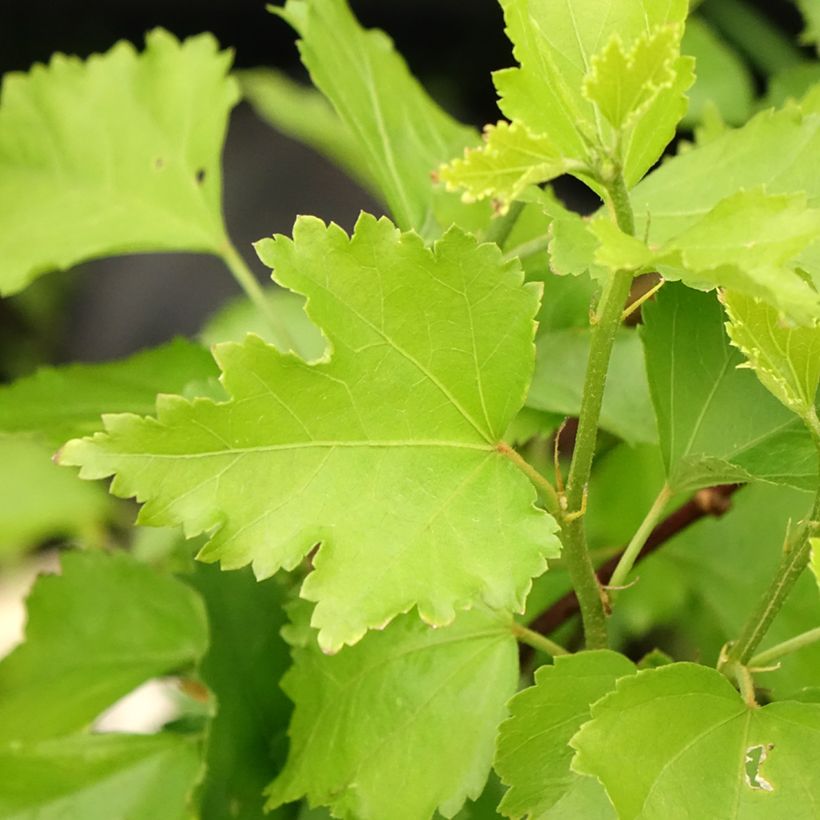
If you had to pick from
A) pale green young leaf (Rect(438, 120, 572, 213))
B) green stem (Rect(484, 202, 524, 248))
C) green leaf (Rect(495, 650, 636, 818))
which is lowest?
green leaf (Rect(495, 650, 636, 818))

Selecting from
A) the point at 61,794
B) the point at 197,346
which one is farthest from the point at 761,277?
the point at 61,794

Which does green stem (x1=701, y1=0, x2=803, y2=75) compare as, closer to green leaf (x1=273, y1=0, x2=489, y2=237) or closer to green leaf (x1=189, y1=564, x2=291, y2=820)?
green leaf (x1=273, y1=0, x2=489, y2=237)

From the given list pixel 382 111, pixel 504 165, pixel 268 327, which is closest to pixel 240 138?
pixel 268 327

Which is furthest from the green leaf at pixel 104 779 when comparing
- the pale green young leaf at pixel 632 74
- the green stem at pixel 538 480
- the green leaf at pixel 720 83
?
the green leaf at pixel 720 83

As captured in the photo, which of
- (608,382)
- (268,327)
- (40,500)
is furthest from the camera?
(40,500)

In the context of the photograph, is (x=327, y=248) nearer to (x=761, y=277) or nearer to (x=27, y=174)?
(x=761, y=277)

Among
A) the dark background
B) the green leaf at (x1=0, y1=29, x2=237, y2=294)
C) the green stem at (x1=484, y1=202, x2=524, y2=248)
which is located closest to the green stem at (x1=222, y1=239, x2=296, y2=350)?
the green leaf at (x1=0, y1=29, x2=237, y2=294)

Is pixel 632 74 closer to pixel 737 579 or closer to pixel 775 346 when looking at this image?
pixel 775 346

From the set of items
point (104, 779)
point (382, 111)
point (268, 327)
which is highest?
point (382, 111)
